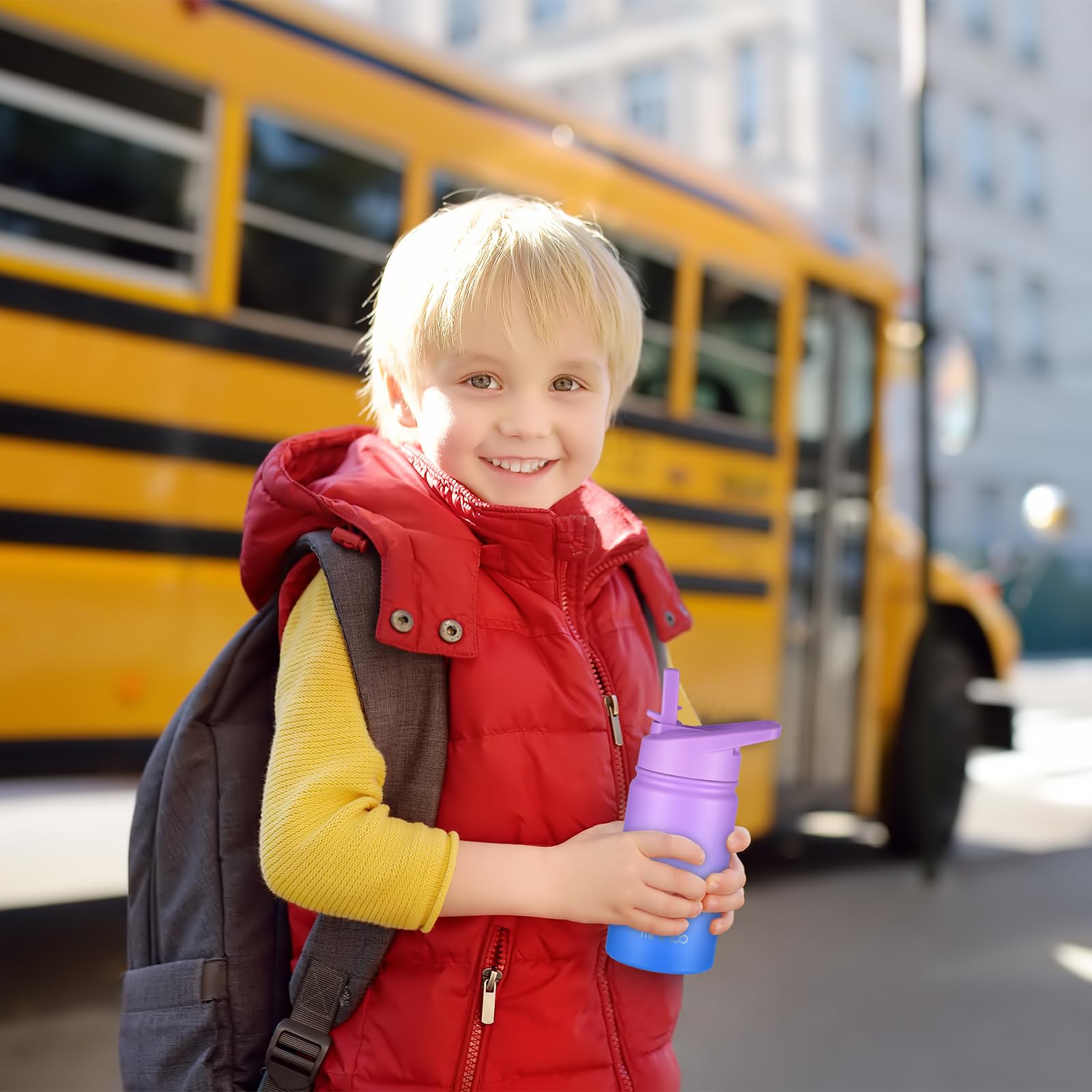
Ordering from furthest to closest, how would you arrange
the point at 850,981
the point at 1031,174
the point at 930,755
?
the point at 1031,174, the point at 930,755, the point at 850,981

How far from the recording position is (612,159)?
13.8 feet

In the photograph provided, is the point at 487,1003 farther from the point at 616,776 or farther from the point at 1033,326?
the point at 1033,326

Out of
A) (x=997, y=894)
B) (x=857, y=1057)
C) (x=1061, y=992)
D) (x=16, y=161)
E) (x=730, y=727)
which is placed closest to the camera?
(x=730, y=727)

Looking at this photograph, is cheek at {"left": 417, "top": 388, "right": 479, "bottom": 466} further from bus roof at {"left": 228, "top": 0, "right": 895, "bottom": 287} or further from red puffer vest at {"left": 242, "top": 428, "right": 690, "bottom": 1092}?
bus roof at {"left": 228, "top": 0, "right": 895, "bottom": 287}

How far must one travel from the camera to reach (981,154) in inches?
1029

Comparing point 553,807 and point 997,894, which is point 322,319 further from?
point 997,894

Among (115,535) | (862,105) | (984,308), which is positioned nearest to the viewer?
(115,535)

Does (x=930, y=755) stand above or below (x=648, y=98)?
below

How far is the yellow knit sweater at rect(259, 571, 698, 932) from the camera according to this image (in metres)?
1.12

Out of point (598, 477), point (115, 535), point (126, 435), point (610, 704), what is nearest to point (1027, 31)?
point (598, 477)

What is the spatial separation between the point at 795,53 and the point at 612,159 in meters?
20.7

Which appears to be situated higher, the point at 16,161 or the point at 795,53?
the point at 795,53

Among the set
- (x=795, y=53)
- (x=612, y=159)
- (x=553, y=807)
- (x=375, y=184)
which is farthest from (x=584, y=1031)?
(x=795, y=53)

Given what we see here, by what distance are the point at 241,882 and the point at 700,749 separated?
478mm
